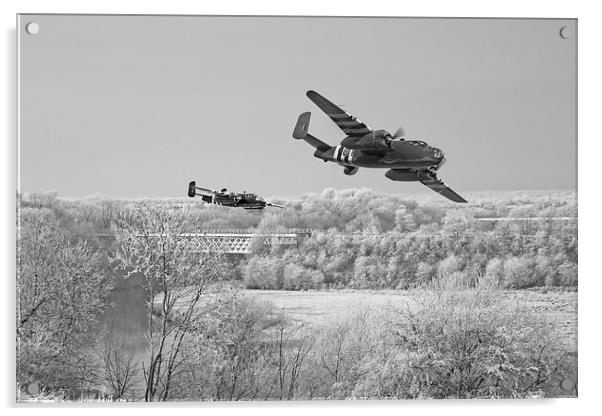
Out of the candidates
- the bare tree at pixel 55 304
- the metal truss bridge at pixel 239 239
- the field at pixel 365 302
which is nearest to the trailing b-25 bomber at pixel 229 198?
the metal truss bridge at pixel 239 239

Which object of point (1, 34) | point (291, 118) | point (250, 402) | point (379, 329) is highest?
point (1, 34)

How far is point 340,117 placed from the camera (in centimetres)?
568

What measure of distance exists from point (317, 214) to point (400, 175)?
628 mm

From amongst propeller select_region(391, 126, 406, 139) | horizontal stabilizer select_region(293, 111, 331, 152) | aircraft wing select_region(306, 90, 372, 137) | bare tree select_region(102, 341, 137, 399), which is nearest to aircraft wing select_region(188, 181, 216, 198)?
horizontal stabilizer select_region(293, 111, 331, 152)

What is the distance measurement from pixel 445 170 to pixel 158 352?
2.33 metres

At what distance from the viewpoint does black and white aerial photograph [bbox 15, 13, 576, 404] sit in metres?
5.58

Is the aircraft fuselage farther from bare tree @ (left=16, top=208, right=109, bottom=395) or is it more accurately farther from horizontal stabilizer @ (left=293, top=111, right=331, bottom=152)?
bare tree @ (left=16, top=208, right=109, bottom=395)

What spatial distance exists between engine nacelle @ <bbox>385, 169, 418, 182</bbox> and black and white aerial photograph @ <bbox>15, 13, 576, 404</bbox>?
1 cm

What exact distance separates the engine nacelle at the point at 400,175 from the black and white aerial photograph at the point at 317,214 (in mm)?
14

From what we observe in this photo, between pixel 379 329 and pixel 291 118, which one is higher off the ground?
pixel 291 118

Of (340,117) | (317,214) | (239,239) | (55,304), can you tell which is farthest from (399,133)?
(55,304)

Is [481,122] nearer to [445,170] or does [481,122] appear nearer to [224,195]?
[445,170]

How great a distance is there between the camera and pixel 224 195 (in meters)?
5.62
